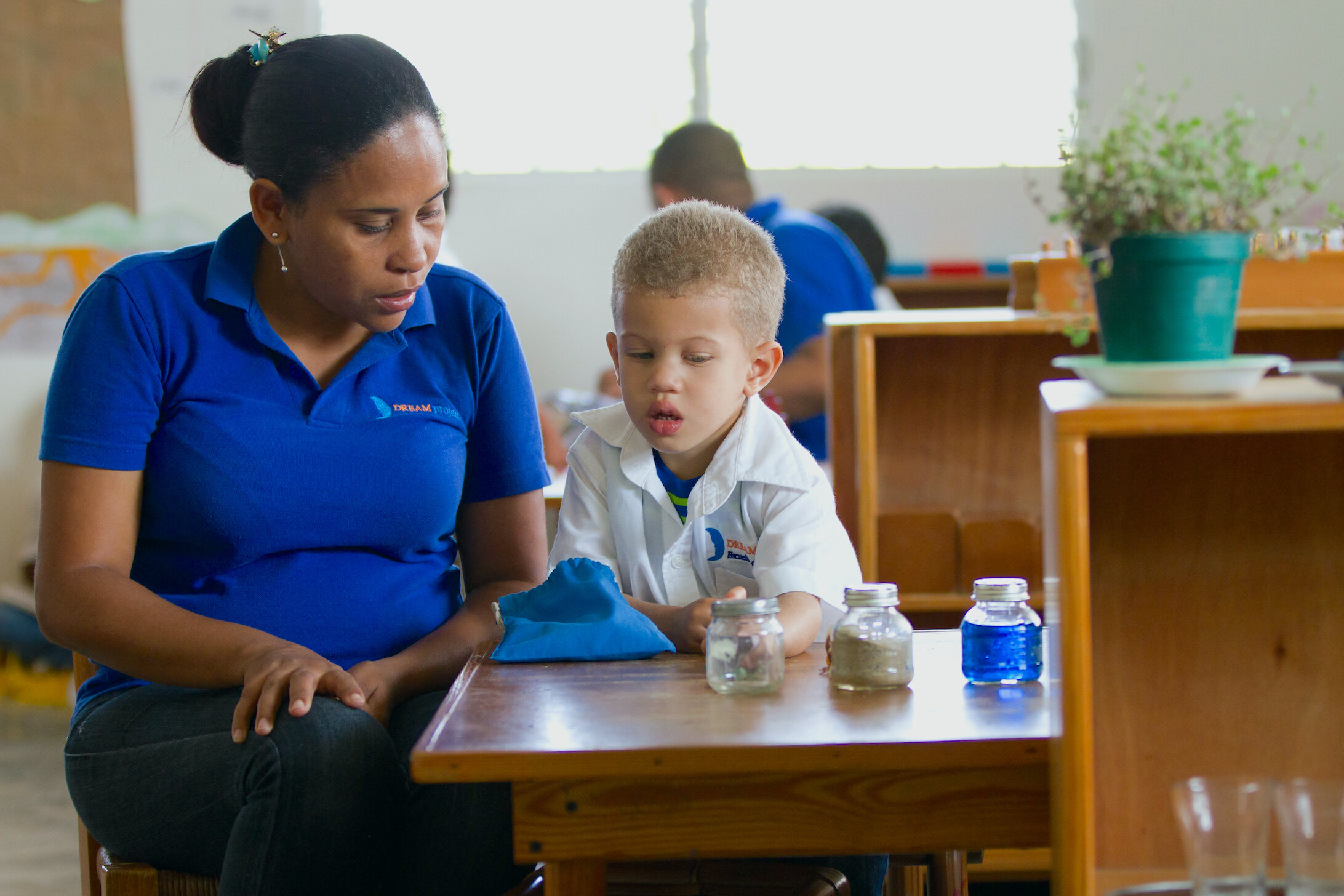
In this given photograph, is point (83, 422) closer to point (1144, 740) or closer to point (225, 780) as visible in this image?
point (225, 780)

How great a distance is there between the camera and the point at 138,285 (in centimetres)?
142

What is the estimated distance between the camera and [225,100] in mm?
1524

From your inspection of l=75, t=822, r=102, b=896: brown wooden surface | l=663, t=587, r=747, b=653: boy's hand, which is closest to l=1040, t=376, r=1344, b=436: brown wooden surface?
l=663, t=587, r=747, b=653: boy's hand

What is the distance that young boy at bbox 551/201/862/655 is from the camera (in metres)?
1.36

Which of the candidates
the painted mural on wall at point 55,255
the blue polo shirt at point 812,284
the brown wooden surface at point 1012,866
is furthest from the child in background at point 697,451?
the painted mural on wall at point 55,255

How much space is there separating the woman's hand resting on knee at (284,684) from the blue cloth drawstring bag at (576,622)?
171mm

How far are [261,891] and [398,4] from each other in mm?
4198

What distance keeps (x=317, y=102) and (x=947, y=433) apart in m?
1.38

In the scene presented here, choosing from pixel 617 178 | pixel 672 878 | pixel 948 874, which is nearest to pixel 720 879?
pixel 672 878

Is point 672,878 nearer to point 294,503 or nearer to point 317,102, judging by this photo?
point 294,503

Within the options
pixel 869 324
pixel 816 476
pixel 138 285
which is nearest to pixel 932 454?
pixel 869 324

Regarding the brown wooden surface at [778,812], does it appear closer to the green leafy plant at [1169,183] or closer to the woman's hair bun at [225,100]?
the green leafy plant at [1169,183]

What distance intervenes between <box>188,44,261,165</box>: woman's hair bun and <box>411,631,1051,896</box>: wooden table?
2.83ft

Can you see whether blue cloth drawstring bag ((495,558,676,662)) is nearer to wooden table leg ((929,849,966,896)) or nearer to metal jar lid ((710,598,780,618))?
metal jar lid ((710,598,780,618))
